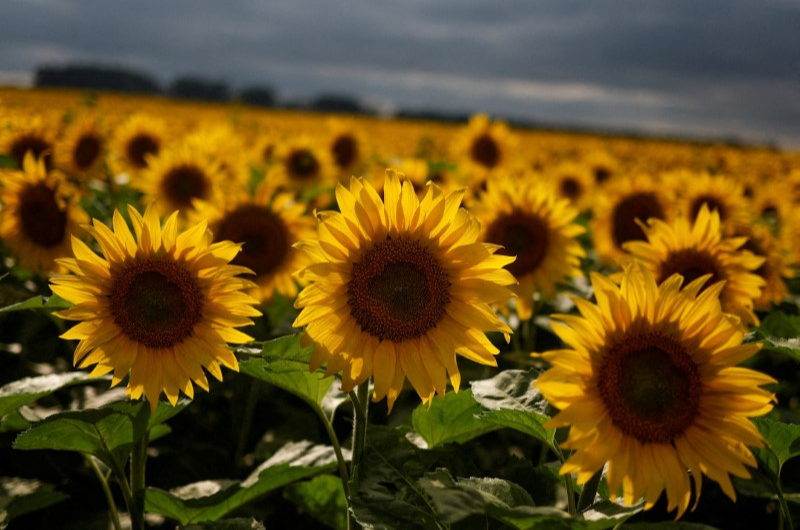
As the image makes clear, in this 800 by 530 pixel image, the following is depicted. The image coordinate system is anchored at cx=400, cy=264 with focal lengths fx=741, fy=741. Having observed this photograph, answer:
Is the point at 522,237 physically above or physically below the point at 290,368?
above

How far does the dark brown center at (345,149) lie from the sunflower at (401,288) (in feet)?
23.0

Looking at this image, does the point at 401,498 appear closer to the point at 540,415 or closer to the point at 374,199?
the point at 540,415

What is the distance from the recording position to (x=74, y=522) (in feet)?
11.0

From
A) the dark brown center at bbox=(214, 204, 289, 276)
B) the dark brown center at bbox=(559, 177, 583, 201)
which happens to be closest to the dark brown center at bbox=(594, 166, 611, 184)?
the dark brown center at bbox=(559, 177, 583, 201)

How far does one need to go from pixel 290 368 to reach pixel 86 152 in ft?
16.7

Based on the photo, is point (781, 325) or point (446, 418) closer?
point (446, 418)

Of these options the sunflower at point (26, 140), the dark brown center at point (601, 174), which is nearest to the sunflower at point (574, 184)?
the dark brown center at point (601, 174)

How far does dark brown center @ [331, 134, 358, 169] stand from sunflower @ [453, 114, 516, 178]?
4.24ft

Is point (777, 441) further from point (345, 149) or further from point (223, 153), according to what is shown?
point (345, 149)

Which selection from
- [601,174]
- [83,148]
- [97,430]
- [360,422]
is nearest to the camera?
[360,422]

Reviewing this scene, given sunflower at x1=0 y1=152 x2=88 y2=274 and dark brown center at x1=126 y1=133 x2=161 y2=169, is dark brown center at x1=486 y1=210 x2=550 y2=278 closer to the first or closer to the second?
sunflower at x1=0 y1=152 x2=88 y2=274

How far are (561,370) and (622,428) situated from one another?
0.85ft

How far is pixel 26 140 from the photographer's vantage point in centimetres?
578

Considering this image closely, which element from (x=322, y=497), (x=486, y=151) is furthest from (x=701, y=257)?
(x=486, y=151)
